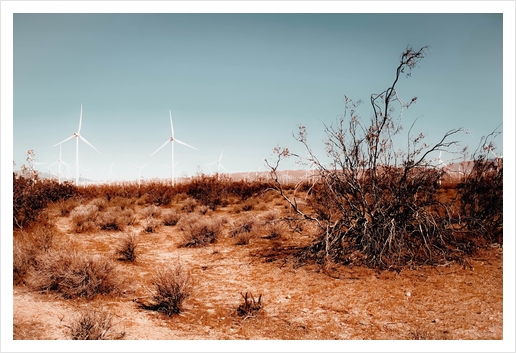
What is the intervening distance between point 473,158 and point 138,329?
24.0 ft

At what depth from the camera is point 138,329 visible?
427 cm

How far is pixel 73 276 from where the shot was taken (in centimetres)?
522

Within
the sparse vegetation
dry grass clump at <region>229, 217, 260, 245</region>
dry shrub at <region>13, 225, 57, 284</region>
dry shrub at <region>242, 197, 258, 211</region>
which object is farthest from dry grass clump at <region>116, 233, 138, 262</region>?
dry shrub at <region>242, 197, 258, 211</region>

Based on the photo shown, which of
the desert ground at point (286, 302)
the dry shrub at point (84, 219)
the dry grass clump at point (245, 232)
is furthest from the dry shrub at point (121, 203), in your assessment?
the desert ground at point (286, 302)

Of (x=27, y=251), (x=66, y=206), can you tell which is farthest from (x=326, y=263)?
(x=66, y=206)

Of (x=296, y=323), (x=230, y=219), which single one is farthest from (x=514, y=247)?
(x=230, y=219)

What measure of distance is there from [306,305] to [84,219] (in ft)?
27.6

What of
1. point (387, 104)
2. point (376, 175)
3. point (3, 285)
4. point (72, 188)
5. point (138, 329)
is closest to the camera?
point (138, 329)

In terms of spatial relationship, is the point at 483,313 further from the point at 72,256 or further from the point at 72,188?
the point at 72,188

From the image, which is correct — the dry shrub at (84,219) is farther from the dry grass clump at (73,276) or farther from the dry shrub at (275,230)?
the dry shrub at (275,230)

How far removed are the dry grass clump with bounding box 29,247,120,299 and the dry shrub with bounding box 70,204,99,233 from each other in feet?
15.7

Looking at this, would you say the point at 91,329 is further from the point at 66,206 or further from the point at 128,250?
the point at 66,206

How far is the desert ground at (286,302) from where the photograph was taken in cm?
418

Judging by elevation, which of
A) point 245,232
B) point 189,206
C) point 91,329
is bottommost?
point 91,329
